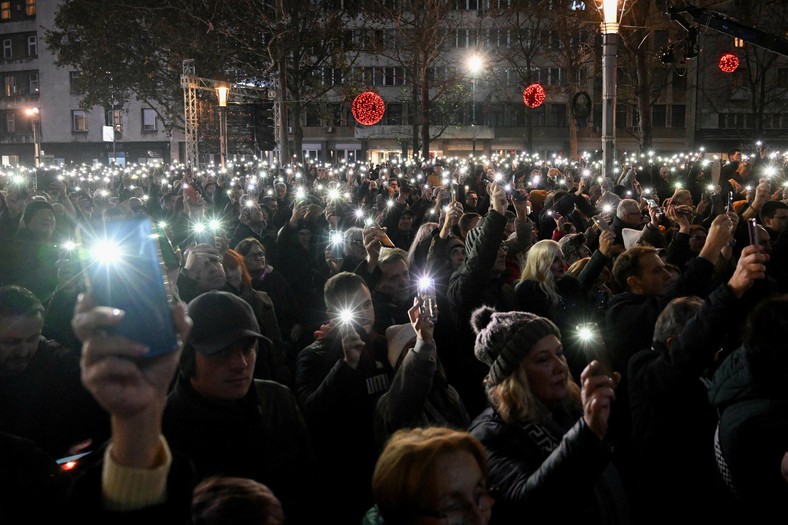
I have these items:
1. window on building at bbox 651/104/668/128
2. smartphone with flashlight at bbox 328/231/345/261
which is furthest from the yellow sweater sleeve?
window on building at bbox 651/104/668/128

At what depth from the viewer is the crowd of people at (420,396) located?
6.42 feet

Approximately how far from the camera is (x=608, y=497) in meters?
2.88

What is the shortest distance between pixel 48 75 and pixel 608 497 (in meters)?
70.8

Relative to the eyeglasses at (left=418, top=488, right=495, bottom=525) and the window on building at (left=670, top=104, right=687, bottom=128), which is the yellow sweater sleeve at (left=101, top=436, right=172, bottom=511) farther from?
the window on building at (left=670, top=104, right=687, bottom=128)

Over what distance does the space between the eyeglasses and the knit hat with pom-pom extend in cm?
87

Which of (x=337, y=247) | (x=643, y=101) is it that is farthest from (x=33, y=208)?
(x=643, y=101)

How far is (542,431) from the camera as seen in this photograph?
301 centimetres

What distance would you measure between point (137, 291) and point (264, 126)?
70.9 feet

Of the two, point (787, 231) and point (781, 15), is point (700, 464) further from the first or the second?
point (781, 15)

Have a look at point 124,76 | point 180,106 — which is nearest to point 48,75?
point 180,106

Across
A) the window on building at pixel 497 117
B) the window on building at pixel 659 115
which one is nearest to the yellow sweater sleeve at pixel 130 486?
the window on building at pixel 659 115

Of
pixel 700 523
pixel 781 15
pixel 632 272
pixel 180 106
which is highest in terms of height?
pixel 781 15

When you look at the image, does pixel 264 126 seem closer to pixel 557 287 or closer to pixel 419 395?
pixel 557 287

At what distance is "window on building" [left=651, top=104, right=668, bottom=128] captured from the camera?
63344 mm
